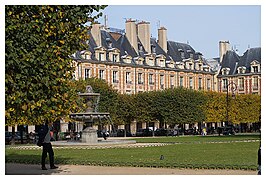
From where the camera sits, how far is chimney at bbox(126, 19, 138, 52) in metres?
75.6

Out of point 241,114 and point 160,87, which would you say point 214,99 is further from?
point 160,87

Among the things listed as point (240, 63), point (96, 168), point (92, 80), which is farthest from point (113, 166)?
point (240, 63)

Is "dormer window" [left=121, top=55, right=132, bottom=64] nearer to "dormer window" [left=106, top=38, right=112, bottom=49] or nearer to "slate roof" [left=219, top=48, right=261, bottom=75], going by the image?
"dormer window" [left=106, top=38, right=112, bottom=49]

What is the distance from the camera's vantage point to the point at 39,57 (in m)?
13.3

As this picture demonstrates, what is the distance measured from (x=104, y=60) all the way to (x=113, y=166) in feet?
171

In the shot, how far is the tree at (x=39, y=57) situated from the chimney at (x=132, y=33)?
6094 cm

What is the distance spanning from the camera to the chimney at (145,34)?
7744 cm

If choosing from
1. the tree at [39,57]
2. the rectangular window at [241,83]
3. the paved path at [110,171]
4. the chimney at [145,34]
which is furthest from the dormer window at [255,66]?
the tree at [39,57]

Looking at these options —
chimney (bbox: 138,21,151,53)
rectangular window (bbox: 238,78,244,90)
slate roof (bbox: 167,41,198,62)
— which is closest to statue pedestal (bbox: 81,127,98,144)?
chimney (bbox: 138,21,151,53)

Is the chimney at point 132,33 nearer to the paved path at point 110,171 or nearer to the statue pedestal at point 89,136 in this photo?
the statue pedestal at point 89,136

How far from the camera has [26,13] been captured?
1341cm

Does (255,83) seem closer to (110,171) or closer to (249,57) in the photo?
(249,57)

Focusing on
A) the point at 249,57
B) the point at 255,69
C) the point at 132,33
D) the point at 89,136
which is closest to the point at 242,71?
the point at 249,57

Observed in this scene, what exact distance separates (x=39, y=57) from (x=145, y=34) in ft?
213
